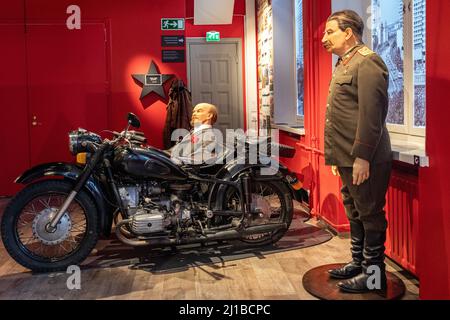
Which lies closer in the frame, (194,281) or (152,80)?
(194,281)

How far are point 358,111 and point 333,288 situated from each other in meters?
1.00

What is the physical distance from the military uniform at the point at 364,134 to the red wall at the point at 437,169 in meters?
0.25

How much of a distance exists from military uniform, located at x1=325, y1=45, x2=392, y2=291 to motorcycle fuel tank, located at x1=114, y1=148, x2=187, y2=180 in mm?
1138

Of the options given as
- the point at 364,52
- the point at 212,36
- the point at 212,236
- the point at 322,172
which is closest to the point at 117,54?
→ the point at 212,36

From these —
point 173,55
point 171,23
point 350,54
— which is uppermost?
point 171,23

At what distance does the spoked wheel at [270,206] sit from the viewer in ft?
13.2

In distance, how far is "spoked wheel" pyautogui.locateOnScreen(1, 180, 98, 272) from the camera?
3420mm

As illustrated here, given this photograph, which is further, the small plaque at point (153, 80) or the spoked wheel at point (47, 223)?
the small plaque at point (153, 80)

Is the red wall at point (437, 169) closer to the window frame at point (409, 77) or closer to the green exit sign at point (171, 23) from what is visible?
the window frame at point (409, 77)

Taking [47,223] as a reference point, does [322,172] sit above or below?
above

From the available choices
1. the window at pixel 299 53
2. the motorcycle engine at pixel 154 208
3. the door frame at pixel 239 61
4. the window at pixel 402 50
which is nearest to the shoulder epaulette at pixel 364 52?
the window at pixel 402 50

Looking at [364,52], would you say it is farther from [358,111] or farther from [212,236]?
[212,236]

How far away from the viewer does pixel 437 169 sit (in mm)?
2492

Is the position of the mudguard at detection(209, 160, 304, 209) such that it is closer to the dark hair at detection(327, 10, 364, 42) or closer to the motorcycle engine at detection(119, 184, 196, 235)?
the motorcycle engine at detection(119, 184, 196, 235)
